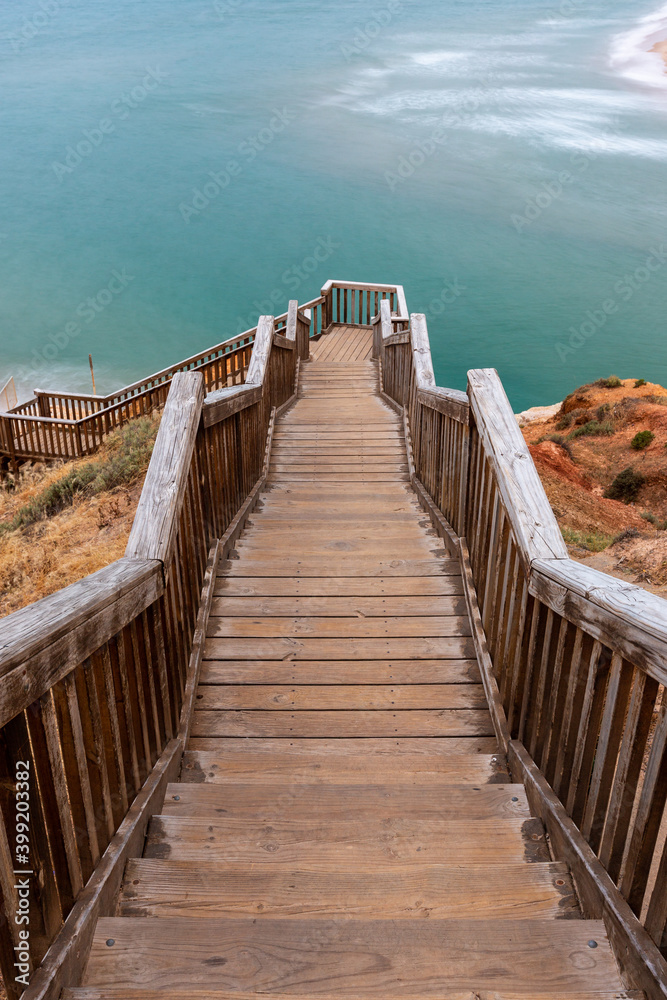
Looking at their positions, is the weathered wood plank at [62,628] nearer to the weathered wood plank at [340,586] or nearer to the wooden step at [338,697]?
the wooden step at [338,697]

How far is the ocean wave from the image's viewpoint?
309 feet

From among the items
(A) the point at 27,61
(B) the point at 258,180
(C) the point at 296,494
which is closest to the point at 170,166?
(B) the point at 258,180

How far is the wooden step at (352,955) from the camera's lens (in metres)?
1.66

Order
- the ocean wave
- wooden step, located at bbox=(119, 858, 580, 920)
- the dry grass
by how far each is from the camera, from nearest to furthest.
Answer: wooden step, located at bbox=(119, 858, 580, 920) < the dry grass < the ocean wave

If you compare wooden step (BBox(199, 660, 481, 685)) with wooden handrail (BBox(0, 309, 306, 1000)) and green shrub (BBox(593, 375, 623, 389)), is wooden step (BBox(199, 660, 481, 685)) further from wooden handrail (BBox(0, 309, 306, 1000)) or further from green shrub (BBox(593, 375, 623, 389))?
green shrub (BBox(593, 375, 623, 389))

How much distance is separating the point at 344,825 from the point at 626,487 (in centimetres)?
1476

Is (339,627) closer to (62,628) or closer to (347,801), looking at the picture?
(347,801)

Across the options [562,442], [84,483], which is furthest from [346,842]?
[562,442]

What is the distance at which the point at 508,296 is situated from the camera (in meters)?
53.2

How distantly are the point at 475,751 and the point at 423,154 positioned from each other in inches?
3171

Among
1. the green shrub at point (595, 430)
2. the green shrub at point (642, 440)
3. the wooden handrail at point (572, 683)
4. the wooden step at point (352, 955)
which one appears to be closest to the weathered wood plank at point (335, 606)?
the wooden handrail at point (572, 683)

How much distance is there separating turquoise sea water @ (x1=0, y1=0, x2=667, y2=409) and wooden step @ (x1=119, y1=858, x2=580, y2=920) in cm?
3688

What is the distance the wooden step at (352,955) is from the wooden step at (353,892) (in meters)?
0.12

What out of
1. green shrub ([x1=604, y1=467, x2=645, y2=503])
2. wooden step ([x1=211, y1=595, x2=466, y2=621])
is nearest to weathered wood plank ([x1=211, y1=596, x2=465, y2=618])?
wooden step ([x1=211, y1=595, x2=466, y2=621])
